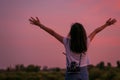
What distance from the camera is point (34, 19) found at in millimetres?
7137

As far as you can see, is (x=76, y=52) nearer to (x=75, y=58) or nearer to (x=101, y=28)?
(x=75, y=58)

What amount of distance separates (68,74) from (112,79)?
26729 mm

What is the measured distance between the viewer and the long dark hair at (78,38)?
21.4ft

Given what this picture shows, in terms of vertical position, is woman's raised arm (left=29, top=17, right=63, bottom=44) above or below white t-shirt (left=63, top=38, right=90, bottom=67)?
above

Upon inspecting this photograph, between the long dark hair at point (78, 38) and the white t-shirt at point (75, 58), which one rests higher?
the long dark hair at point (78, 38)

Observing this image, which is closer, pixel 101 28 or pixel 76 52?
pixel 76 52

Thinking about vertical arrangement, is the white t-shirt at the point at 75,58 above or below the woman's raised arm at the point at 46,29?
below

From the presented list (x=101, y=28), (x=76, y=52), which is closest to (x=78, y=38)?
(x=76, y=52)

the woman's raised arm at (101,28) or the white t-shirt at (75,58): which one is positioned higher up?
the woman's raised arm at (101,28)

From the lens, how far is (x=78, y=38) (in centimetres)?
654

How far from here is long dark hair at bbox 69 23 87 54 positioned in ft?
21.4

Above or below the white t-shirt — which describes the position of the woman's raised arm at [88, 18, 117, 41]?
above

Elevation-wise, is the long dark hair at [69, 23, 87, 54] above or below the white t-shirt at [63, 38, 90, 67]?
above

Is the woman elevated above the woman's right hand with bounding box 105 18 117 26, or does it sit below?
below
